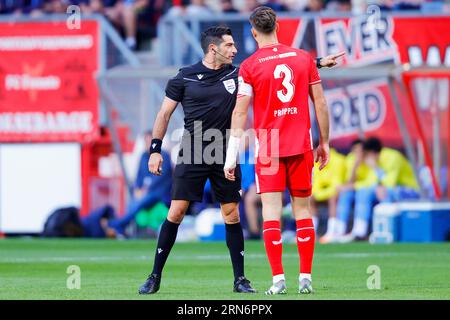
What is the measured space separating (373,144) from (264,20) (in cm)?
1133

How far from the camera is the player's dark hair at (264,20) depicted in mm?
10430

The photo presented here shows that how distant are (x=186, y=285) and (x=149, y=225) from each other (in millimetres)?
11128

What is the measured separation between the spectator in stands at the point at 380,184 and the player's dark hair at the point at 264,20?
Result: 36.8 ft

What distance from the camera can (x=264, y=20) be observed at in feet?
34.2

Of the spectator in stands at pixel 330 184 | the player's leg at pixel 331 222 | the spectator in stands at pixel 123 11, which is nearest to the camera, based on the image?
the player's leg at pixel 331 222

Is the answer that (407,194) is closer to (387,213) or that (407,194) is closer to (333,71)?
(387,213)

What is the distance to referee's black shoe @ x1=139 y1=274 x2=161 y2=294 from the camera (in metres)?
10.8

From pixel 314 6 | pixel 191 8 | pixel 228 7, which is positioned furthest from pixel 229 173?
pixel 191 8

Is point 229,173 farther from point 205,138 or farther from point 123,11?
point 123,11

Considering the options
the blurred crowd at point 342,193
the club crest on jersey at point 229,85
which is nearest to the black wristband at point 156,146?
the club crest on jersey at point 229,85

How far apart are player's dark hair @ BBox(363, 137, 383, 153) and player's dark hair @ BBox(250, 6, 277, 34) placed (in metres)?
11.2

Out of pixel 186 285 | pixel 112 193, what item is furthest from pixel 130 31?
pixel 186 285

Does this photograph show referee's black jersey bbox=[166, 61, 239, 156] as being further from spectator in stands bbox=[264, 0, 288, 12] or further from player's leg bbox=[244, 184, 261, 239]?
spectator in stands bbox=[264, 0, 288, 12]

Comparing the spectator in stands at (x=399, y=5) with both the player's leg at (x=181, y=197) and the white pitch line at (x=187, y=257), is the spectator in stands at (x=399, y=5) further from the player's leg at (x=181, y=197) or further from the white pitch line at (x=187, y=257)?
the player's leg at (x=181, y=197)
